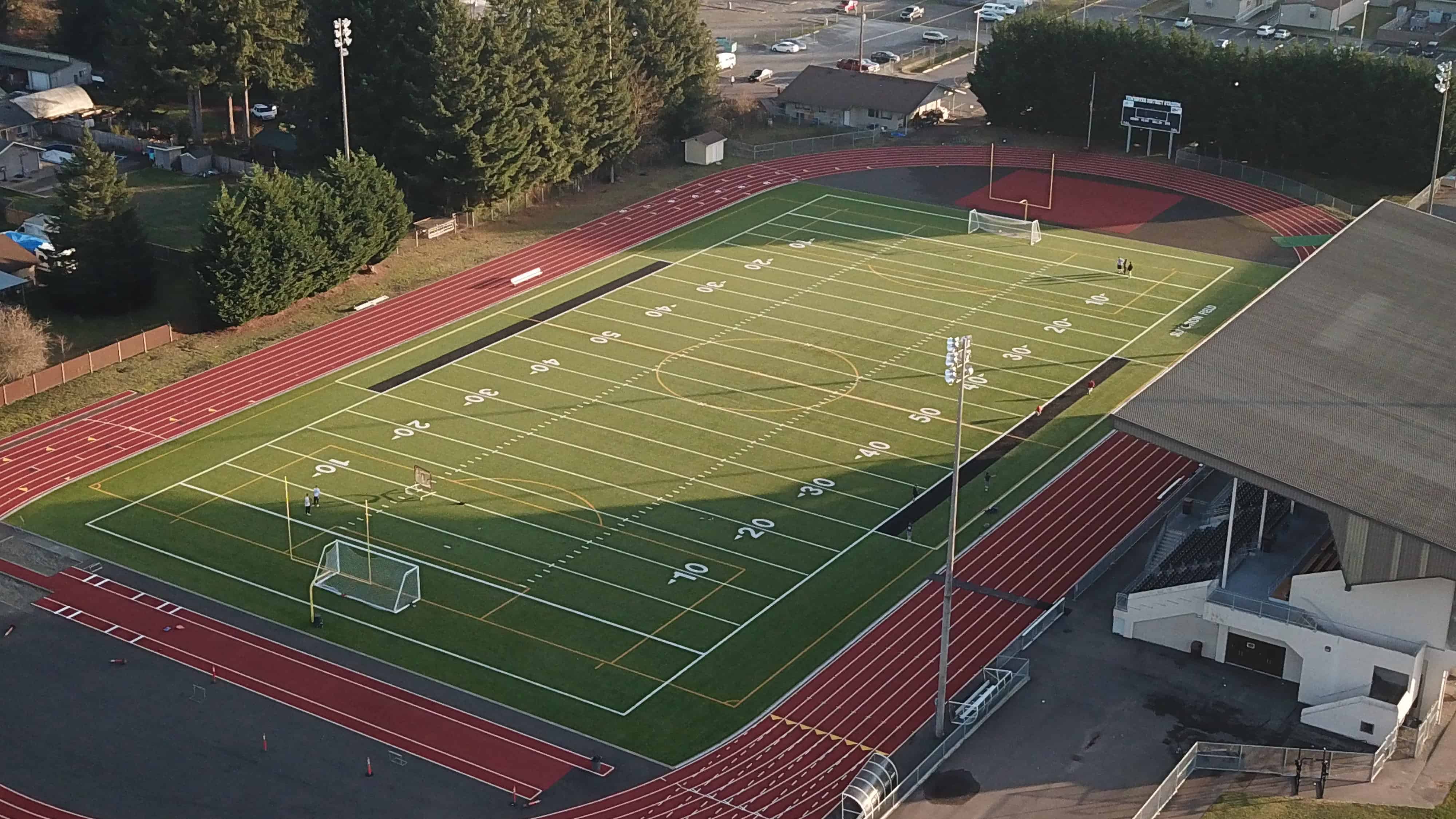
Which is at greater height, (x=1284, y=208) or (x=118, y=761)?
(x=1284, y=208)

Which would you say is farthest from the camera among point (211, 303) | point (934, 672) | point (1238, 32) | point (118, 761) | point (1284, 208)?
point (1238, 32)

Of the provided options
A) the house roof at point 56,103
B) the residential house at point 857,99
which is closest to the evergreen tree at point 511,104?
the residential house at point 857,99

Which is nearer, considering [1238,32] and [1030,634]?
[1030,634]

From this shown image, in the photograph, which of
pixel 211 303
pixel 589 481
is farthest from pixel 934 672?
pixel 211 303

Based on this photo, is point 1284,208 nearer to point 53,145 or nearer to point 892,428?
point 892,428

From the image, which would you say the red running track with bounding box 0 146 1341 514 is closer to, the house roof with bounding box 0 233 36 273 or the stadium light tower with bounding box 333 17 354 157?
the stadium light tower with bounding box 333 17 354 157

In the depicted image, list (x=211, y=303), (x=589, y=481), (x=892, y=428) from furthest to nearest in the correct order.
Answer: (x=211, y=303) < (x=892, y=428) < (x=589, y=481)

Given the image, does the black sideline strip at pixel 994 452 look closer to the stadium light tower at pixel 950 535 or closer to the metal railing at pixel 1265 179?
the stadium light tower at pixel 950 535
